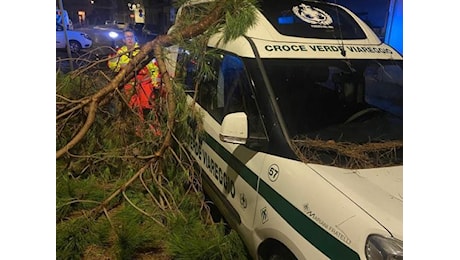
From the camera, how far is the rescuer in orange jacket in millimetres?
2234

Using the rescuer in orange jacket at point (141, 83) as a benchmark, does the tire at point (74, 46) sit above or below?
above

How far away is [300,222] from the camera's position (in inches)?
61.2

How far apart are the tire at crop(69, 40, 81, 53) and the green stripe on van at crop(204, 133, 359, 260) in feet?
2.81

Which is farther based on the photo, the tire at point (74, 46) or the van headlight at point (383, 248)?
the tire at point (74, 46)

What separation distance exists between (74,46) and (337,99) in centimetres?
121

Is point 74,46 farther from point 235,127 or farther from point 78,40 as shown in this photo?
point 235,127

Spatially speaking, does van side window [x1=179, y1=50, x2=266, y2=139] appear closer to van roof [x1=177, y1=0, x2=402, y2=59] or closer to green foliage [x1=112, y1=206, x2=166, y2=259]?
van roof [x1=177, y1=0, x2=402, y2=59]

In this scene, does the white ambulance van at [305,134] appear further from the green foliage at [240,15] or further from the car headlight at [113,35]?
the car headlight at [113,35]

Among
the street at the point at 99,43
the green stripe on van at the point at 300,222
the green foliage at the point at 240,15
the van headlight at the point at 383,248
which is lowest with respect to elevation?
the green stripe on van at the point at 300,222

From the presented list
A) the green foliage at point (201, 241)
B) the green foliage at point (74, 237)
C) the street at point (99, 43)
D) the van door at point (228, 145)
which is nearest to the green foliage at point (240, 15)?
the van door at point (228, 145)

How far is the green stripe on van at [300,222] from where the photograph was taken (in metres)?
1.40
